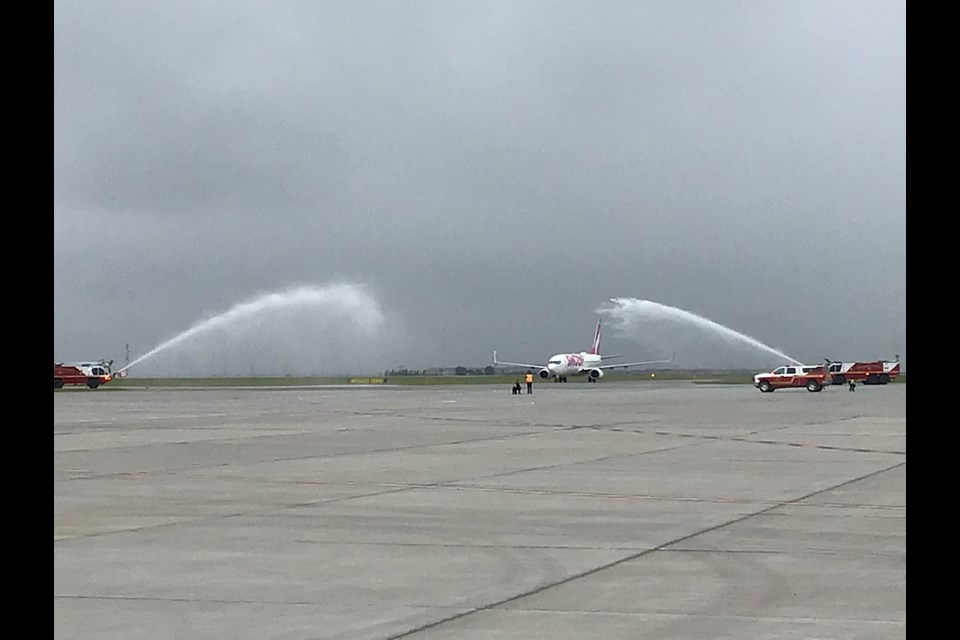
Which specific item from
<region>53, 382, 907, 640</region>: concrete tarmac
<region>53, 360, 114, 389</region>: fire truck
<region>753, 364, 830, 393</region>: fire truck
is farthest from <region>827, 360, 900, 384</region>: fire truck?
<region>53, 382, 907, 640</region>: concrete tarmac

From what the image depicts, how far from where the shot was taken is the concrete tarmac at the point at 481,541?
9180 mm

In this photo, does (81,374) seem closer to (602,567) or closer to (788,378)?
(788,378)

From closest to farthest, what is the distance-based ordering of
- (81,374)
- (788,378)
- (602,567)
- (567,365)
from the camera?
(602,567) < (788,378) < (81,374) < (567,365)

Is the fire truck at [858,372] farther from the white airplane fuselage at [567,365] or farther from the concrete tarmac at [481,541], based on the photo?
the concrete tarmac at [481,541]

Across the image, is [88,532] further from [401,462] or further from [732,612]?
[401,462]

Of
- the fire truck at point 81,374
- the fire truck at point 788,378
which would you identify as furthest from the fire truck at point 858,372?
the fire truck at point 81,374

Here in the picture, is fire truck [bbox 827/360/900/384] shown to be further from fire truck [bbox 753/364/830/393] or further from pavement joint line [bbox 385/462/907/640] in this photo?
pavement joint line [bbox 385/462/907/640]

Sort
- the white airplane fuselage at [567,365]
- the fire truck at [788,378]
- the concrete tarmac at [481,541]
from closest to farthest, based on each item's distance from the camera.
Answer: the concrete tarmac at [481,541], the fire truck at [788,378], the white airplane fuselage at [567,365]

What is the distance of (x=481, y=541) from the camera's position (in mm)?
13594

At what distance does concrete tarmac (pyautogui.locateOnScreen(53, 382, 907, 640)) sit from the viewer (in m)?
9.18

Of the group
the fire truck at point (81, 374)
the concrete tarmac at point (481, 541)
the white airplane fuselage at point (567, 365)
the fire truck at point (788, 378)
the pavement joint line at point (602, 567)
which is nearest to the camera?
the pavement joint line at point (602, 567)

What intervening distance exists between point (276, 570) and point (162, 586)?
4.04 feet

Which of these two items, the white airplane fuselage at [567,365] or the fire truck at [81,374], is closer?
the fire truck at [81,374]

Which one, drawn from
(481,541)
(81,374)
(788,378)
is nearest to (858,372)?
(788,378)
